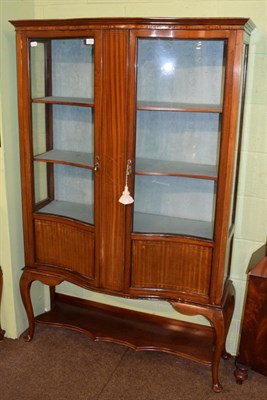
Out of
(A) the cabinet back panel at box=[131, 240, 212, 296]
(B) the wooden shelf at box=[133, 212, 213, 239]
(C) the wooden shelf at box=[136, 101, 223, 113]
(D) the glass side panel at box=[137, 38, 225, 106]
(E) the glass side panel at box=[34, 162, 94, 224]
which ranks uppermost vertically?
(D) the glass side panel at box=[137, 38, 225, 106]

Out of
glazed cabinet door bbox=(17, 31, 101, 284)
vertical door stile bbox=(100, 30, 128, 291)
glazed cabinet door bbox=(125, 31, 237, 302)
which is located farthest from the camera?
glazed cabinet door bbox=(17, 31, 101, 284)

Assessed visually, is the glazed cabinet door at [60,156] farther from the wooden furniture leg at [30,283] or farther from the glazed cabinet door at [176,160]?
the glazed cabinet door at [176,160]

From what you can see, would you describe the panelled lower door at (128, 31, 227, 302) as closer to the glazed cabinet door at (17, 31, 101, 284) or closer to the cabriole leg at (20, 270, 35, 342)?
the glazed cabinet door at (17, 31, 101, 284)

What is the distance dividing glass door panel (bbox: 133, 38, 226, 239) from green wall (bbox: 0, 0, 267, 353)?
7.6 inches

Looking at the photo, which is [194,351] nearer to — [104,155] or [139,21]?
[104,155]

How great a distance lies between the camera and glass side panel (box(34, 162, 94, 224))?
2559mm

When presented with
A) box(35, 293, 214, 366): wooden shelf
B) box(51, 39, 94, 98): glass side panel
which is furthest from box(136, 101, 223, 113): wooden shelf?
box(35, 293, 214, 366): wooden shelf

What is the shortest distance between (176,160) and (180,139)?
0.12 meters

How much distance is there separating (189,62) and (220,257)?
1.00 meters

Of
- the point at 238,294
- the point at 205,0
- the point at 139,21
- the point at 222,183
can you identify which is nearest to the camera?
the point at 139,21

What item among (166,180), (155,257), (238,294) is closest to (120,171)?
(166,180)

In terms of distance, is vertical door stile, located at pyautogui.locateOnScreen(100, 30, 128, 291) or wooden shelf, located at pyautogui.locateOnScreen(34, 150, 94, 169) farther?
wooden shelf, located at pyautogui.locateOnScreen(34, 150, 94, 169)

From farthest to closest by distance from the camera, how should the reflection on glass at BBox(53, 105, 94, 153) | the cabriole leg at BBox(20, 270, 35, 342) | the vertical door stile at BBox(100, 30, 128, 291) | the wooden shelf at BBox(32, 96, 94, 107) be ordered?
the cabriole leg at BBox(20, 270, 35, 342)
the reflection on glass at BBox(53, 105, 94, 153)
the wooden shelf at BBox(32, 96, 94, 107)
the vertical door stile at BBox(100, 30, 128, 291)

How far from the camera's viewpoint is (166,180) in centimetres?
241
